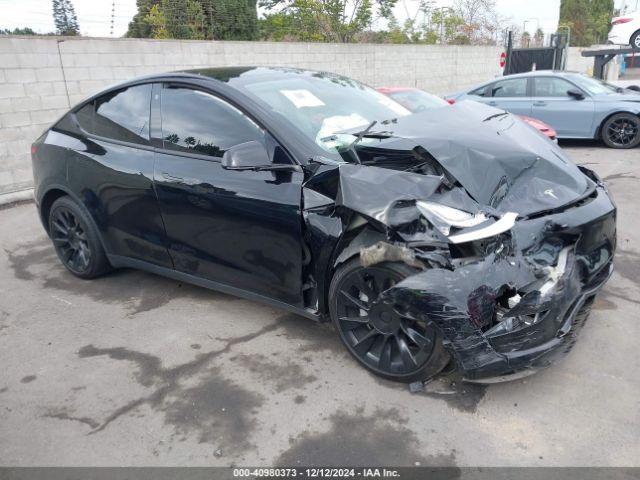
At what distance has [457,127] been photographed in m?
3.39

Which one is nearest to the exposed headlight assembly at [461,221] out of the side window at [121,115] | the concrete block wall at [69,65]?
the side window at [121,115]

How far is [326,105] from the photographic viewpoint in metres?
3.68

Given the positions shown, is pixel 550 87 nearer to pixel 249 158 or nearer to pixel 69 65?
pixel 69 65

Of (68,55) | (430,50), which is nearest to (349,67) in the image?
(430,50)

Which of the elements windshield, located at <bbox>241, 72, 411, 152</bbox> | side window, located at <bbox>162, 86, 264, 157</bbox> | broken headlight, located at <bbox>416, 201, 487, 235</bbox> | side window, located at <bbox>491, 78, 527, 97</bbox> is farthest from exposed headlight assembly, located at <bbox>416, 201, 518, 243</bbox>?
side window, located at <bbox>491, 78, 527, 97</bbox>

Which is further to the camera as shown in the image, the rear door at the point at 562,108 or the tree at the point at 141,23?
the tree at the point at 141,23

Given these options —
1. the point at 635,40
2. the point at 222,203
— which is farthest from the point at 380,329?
the point at 635,40

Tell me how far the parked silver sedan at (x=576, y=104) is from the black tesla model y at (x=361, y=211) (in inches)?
254

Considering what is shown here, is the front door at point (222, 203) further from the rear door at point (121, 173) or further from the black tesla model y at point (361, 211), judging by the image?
the rear door at point (121, 173)

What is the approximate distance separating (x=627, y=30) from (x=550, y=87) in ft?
19.9

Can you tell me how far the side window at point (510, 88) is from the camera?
995 cm

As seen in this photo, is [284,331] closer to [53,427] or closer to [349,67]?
[53,427]

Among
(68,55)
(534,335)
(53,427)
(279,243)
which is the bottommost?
(53,427)

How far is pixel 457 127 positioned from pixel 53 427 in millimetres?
2905
